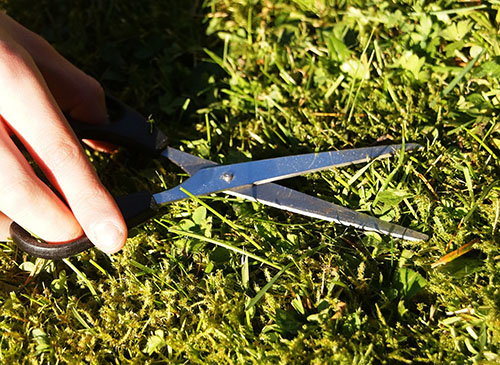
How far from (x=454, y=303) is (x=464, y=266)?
0.52 feet

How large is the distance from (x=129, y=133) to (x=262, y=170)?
66 centimetres

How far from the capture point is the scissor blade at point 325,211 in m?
2.15

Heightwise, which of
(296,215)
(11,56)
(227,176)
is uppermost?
(11,56)

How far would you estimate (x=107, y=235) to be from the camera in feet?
6.38

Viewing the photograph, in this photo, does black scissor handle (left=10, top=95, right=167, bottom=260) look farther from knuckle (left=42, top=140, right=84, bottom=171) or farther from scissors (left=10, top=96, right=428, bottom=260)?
knuckle (left=42, top=140, right=84, bottom=171)

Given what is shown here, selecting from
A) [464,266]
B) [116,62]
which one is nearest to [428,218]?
[464,266]

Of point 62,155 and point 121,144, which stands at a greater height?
point 62,155

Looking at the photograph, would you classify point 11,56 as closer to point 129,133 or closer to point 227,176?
point 129,133

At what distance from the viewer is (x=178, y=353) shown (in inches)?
79.2

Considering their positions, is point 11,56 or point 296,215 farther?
point 296,215

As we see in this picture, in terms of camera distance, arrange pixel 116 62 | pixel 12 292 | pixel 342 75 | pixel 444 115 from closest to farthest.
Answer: pixel 12 292 < pixel 444 115 < pixel 342 75 < pixel 116 62

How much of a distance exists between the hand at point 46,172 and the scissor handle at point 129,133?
37 cm

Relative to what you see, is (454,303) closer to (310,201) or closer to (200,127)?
(310,201)

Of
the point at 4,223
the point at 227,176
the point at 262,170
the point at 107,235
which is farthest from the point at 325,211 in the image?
the point at 4,223
